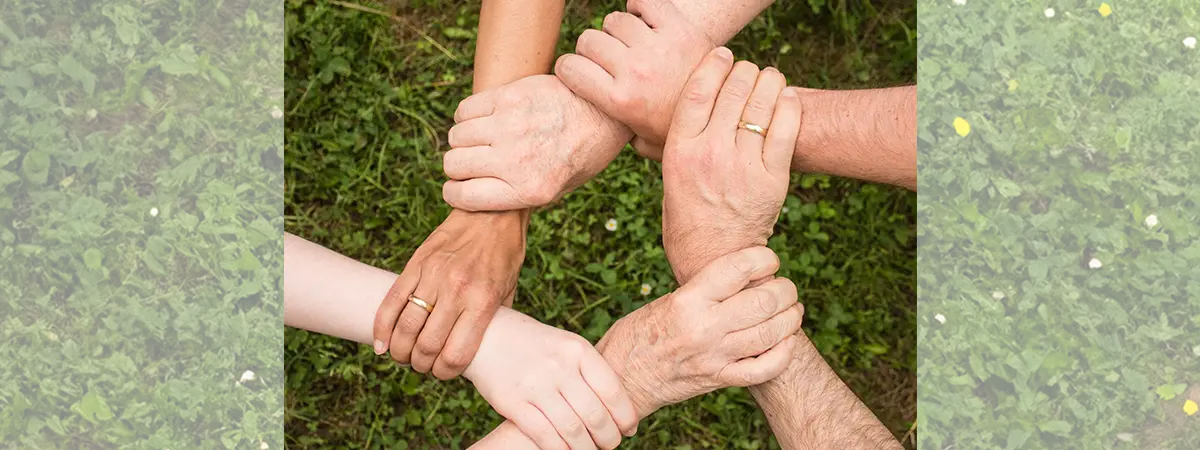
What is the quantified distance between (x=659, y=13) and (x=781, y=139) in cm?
35

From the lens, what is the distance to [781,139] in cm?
160

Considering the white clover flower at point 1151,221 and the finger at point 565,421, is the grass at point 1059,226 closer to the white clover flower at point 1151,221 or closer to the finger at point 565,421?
the white clover flower at point 1151,221

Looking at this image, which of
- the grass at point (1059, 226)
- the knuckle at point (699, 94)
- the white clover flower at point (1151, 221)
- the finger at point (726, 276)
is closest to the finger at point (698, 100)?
the knuckle at point (699, 94)

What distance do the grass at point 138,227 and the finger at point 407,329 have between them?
469 millimetres

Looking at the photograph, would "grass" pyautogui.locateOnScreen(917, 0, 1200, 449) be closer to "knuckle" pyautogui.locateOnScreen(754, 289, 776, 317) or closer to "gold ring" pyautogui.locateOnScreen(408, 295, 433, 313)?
"knuckle" pyautogui.locateOnScreen(754, 289, 776, 317)

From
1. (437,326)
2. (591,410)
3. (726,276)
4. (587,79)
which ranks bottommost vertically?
(591,410)

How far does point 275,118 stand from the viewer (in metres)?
2.14

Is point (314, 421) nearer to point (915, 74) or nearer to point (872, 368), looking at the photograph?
point (872, 368)

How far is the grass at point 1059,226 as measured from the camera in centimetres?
194

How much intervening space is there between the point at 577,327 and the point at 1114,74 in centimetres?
141


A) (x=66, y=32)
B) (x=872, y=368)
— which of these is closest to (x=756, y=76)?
(x=872, y=368)

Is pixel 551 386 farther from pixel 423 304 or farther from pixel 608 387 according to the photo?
pixel 423 304

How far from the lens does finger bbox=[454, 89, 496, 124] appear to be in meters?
1.75

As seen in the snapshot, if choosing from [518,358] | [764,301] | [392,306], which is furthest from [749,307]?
[392,306]
